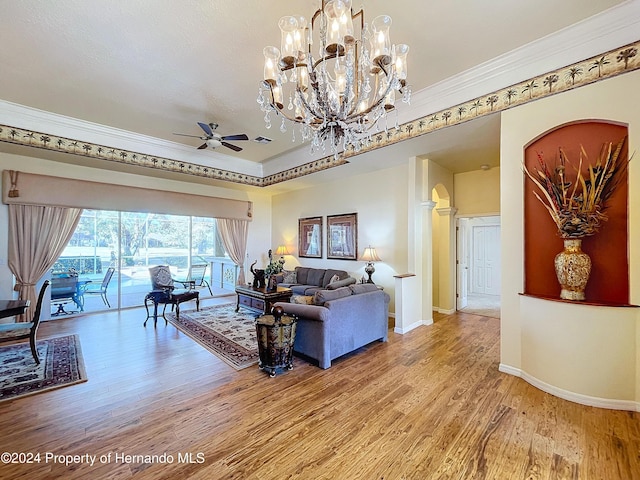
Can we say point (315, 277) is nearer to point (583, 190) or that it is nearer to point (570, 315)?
point (570, 315)

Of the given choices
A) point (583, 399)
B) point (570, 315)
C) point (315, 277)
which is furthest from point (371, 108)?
point (315, 277)

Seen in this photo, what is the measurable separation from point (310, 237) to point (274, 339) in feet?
14.1

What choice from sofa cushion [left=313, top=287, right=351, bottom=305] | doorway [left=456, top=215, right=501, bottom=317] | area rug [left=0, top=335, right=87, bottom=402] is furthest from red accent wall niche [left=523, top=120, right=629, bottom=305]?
area rug [left=0, top=335, right=87, bottom=402]

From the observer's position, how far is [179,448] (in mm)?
1987

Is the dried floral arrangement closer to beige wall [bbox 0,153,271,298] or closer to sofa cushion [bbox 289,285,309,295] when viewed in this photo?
sofa cushion [bbox 289,285,309,295]

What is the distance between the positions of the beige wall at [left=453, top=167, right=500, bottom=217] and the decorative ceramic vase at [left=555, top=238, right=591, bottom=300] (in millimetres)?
2907

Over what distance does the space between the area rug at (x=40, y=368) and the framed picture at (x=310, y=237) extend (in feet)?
15.3

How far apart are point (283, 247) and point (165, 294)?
330 cm

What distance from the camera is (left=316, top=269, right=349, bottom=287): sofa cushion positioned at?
592 centimetres

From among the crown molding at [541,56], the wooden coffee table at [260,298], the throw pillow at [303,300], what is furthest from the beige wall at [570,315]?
the wooden coffee table at [260,298]

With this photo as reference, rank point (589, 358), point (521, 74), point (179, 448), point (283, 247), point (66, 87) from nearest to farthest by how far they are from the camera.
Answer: point (179, 448) → point (589, 358) → point (521, 74) → point (66, 87) → point (283, 247)

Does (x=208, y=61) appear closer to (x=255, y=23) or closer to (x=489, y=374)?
(x=255, y=23)

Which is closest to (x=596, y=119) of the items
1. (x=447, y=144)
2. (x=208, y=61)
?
(x=447, y=144)

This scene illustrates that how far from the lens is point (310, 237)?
23.5 feet
